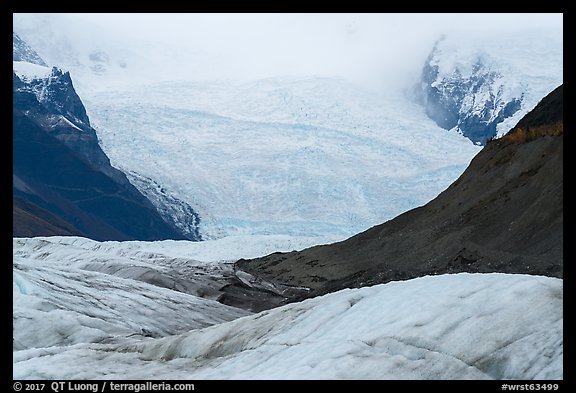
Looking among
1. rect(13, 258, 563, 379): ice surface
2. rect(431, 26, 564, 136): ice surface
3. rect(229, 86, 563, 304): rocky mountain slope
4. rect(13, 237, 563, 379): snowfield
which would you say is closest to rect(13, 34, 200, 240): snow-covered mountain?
rect(431, 26, 564, 136): ice surface

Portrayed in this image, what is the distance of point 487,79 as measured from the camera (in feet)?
337

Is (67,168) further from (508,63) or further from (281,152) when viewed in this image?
(508,63)

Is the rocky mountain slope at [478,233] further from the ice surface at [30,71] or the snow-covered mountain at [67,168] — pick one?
the ice surface at [30,71]

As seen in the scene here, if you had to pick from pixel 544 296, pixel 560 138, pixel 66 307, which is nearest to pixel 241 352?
pixel 544 296

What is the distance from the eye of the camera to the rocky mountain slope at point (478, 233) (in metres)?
23.9

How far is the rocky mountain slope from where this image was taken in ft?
78.3

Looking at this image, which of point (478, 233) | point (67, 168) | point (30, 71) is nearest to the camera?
point (478, 233)

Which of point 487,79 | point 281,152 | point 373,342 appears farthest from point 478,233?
point 487,79

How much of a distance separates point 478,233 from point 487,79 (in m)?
78.8

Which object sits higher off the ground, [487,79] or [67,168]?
[487,79]

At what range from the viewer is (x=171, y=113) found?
8106 centimetres

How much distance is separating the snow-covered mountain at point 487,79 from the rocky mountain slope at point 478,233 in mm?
54188

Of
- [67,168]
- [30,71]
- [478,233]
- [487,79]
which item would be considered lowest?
[67,168]
